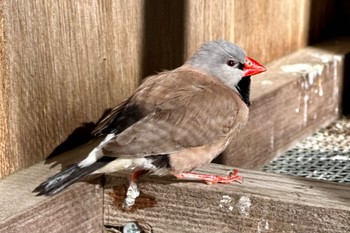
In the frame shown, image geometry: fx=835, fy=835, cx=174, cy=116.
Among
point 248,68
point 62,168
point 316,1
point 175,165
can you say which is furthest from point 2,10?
point 316,1

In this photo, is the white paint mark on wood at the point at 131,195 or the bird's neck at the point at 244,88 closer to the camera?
the white paint mark on wood at the point at 131,195

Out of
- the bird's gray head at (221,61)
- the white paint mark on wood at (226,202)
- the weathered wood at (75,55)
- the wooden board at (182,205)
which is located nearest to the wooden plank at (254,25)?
the weathered wood at (75,55)

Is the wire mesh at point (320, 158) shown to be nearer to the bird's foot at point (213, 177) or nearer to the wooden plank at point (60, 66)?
the bird's foot at point (213, 177)

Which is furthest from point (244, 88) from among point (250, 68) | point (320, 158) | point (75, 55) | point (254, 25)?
point (254, 25)

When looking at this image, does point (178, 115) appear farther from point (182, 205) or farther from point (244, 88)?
point (244, 88)

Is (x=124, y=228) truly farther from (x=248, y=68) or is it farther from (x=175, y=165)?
(x=248, y=68)
